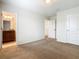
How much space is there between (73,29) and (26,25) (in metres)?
3.52

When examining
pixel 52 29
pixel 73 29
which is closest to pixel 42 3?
pixel 73 29

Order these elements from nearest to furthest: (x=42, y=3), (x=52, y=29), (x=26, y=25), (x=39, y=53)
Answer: (x=39, y=53) < (x=42, y=3) < (x=26, y=25) < (x=52, y=29)

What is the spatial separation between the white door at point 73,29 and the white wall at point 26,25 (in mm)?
2657

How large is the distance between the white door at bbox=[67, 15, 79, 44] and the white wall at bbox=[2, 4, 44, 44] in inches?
105

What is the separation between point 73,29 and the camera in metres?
4.89

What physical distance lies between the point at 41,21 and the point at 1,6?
12.5 feet

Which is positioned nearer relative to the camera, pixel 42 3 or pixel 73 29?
pixel 42 3

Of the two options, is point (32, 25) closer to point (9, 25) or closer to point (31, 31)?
point (31, 31)

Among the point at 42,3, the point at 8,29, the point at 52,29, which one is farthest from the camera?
the point at 52,29

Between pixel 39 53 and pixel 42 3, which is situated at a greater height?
pixel 42 3

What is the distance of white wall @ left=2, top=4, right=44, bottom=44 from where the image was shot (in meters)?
4.62

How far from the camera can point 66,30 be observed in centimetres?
528

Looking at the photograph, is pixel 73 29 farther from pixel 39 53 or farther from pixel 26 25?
pixel 26 25

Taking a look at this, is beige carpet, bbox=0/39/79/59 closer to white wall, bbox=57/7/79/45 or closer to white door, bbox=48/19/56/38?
white wall, bbox=57/7/79/45
